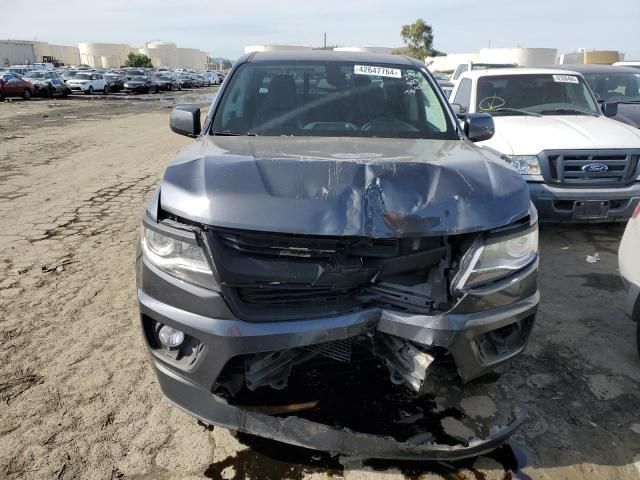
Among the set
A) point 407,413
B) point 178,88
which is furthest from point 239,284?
point 178,88

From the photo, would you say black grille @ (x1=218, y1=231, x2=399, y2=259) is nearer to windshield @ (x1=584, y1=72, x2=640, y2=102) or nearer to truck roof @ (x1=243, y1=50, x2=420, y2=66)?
truck roof @ (x1=243, y1=50, x2=420, y2=66)

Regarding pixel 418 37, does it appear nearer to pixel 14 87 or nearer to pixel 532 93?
pixel 14 87

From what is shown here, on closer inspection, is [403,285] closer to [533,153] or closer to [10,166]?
[533,153]

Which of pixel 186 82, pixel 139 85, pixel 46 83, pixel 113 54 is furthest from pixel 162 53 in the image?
pixel 46 83

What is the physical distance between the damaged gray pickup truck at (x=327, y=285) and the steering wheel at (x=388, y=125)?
3.21 feet

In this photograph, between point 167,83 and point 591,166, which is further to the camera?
point 167,83

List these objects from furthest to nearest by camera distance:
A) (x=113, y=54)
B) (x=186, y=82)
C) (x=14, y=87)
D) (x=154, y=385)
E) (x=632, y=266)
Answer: (x=113, y=54)
(x=186, y=82)
(x=14, y=87)
(x=632, y=266)
(x=154, y=385)

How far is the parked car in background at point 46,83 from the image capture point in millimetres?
28203

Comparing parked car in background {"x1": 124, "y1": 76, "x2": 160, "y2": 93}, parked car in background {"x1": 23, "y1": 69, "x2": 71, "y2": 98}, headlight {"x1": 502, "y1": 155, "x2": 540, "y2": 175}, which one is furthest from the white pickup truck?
parked car in background {"x1": 124, "y1": 76, "x2": 160, "y2": 93}

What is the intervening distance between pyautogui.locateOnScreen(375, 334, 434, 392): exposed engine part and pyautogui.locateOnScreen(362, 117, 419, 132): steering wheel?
165cm

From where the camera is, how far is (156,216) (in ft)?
7.29

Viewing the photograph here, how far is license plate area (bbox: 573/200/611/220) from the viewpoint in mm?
5168

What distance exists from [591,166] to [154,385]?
4623 mm

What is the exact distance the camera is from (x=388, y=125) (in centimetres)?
345
